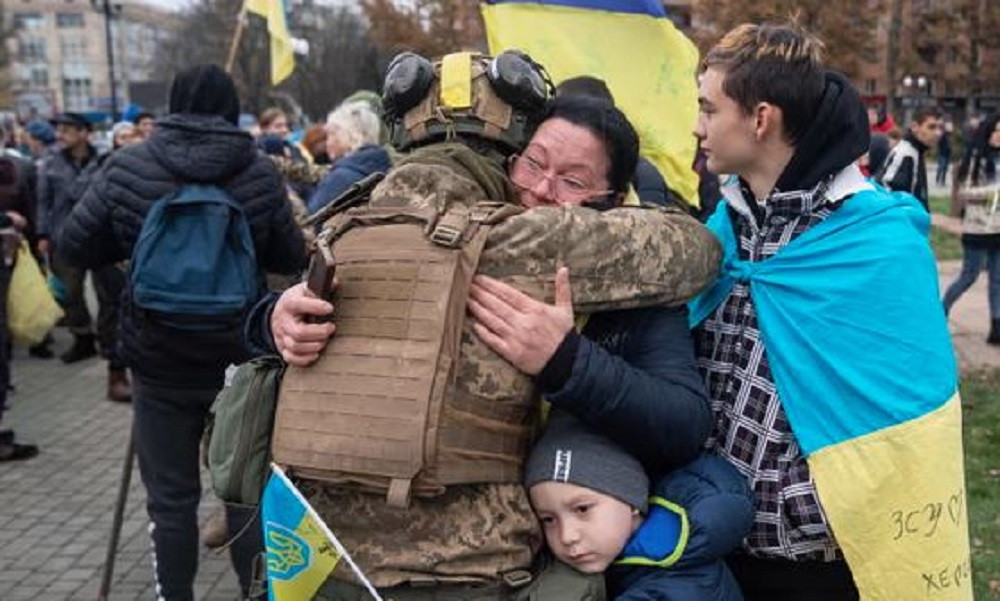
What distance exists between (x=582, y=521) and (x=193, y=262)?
7.81 ft

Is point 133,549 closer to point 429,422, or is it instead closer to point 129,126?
point 429,422

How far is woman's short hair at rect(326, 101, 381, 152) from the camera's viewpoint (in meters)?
6.27

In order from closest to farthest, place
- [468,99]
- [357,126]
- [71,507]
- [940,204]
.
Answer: [468,99]
[71,507]
[357,126]
[940,204]

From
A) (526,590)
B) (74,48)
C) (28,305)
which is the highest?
(526,590)

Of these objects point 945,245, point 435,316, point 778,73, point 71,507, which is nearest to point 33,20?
point 945,245

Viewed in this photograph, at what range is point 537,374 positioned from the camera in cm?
177

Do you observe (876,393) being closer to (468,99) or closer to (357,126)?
(468,99)

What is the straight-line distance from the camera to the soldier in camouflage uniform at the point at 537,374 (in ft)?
5.74

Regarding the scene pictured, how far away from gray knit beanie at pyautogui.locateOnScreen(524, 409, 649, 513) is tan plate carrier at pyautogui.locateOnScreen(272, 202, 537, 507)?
47 mm

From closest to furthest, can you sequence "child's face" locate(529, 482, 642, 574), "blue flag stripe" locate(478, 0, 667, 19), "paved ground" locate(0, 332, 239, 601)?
"child's face" locate(529, 482, 642, 574) < "blue flag stripe" locate(478, 0, 667, 19) < "paved ground" locate(0, 332, 239, 601)

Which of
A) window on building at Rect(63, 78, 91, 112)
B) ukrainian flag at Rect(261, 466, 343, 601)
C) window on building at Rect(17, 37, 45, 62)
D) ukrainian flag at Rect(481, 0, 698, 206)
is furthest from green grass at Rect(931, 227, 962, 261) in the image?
window on building at Rect(17, 37, 45, 62)

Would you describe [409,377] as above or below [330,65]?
above

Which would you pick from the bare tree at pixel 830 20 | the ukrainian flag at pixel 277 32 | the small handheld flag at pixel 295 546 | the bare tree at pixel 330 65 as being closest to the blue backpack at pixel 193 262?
the small handheld flag at pixel 295 546

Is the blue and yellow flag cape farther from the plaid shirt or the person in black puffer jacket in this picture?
the person in black puffer jacket
